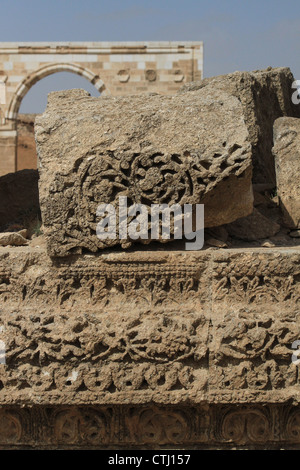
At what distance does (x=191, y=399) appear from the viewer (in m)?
2.59

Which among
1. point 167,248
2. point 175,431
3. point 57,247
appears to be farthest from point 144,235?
point 175,431

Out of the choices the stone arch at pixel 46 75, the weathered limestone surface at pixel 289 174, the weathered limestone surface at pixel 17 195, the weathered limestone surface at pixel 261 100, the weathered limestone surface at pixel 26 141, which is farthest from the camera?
the weathered limestone surface at pixel 26 141

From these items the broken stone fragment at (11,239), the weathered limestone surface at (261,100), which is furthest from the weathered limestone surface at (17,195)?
the weathered limestone surface at (261,100)

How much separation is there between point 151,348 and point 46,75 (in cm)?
1485

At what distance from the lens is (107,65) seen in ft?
52.6

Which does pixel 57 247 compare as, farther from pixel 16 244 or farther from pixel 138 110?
pixel 138 110

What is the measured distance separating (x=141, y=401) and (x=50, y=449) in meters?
0.50

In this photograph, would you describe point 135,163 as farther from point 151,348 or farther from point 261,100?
point 261,100

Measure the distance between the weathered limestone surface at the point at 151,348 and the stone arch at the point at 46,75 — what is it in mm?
13986

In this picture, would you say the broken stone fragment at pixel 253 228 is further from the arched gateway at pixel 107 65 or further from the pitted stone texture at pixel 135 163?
the arched gateway at pixel 107 65

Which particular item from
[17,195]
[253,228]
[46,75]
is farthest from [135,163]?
[46,75]

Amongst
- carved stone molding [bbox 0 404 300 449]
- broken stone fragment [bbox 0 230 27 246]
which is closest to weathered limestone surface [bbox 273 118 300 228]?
carved stone molding [bbox 0 404 300 449]

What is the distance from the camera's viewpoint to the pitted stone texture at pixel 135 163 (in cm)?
266

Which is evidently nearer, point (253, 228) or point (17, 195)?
point (253, 228)
